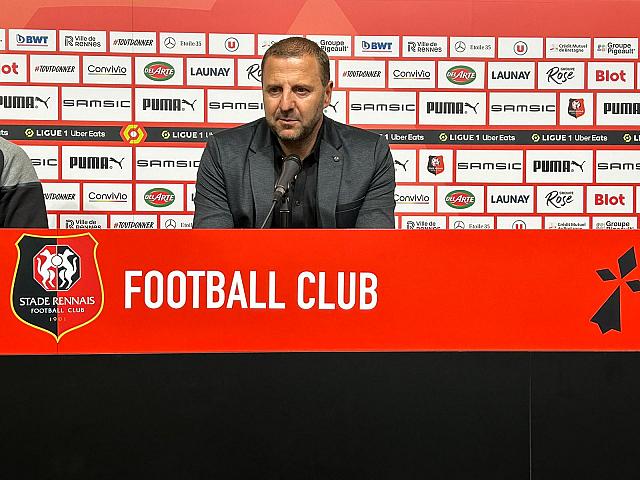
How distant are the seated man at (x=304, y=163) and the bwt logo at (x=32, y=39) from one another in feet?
5.84

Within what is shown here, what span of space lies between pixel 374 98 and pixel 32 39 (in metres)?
1.51

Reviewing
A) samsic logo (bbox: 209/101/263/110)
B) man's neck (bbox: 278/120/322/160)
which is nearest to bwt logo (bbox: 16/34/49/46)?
→ samsic logo (bbox: 209/101/263/110)

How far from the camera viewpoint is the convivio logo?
132 centimetres

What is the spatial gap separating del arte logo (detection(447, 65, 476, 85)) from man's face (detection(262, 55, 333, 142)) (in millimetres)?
1617

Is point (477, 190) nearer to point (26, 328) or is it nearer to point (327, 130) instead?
point (327, 130)

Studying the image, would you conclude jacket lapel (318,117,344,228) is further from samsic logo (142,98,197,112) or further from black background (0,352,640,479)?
samsic logo (142,98,197,112)

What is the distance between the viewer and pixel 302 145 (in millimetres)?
1793

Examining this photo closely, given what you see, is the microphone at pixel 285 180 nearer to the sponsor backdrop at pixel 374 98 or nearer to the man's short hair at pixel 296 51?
the man's short hair at pixel 296 51

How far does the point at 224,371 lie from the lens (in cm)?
131

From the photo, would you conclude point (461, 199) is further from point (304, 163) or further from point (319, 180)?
point (319, 180)

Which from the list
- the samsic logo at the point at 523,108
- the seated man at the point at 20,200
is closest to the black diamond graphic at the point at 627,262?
the seated man at the point at 20,200

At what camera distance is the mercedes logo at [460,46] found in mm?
3264

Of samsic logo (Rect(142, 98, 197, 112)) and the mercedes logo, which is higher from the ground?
the mercedes logo

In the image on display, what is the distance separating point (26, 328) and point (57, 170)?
2.07 m
